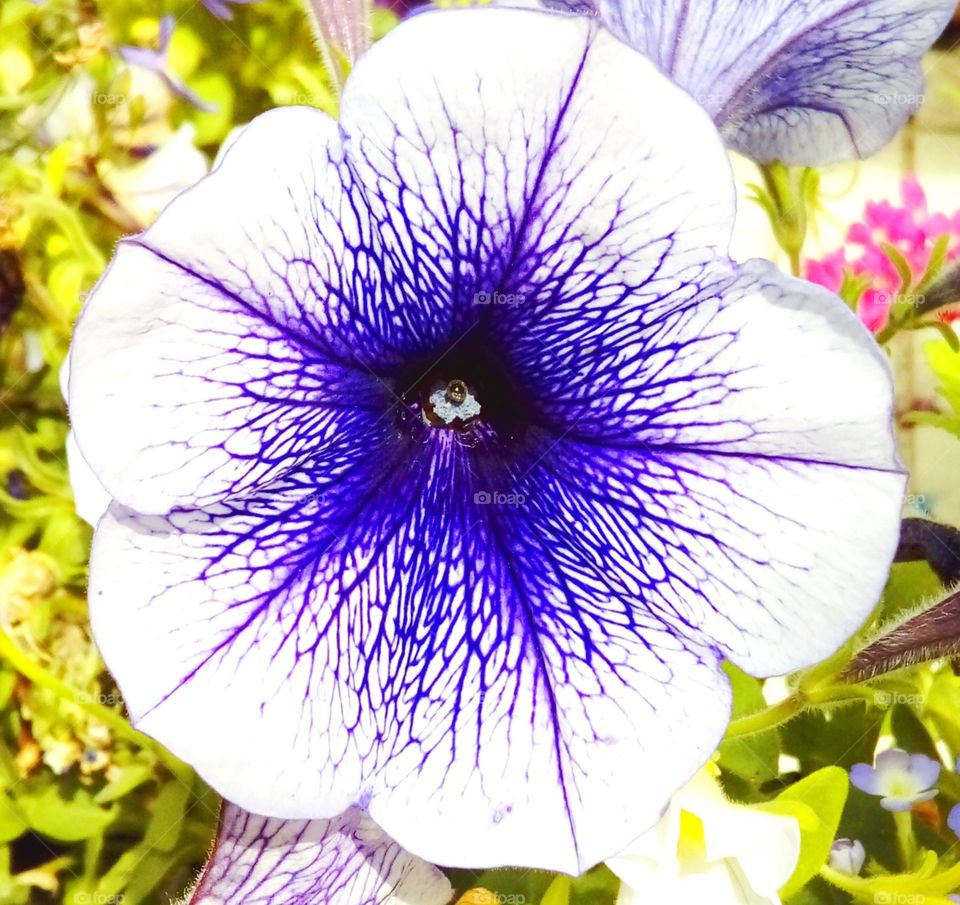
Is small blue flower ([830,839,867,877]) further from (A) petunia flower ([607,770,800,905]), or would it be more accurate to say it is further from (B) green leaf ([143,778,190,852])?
(B) green leaf ([143,778,190,852])

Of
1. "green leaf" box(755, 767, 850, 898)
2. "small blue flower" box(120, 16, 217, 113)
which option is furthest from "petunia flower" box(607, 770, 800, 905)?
"small blue flower" box(120, 16, 217, 113)

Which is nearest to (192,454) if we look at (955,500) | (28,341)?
(28,341)

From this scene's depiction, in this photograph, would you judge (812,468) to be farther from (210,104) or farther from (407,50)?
(210,104)

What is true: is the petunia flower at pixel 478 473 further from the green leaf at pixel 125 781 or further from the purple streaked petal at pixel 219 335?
the green leaf at pixel 125 781

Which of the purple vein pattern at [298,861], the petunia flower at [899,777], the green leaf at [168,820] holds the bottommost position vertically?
the green leaf at [168,820]

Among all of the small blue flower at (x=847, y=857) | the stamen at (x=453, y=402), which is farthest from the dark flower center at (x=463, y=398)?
the small blue flower at (x=847, y=857)

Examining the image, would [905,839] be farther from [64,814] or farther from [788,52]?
[64,814]

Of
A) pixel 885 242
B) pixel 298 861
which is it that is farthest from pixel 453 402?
pixel 885 242
